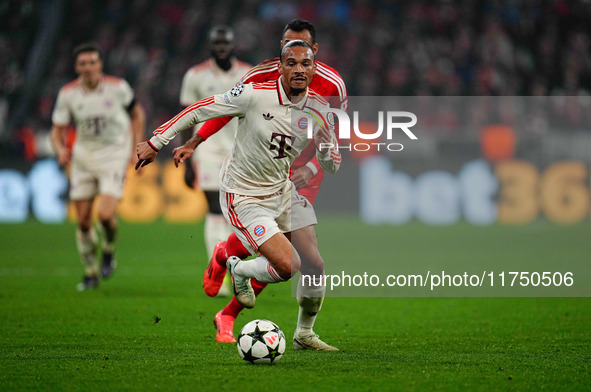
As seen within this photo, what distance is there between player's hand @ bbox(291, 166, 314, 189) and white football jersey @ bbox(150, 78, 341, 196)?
18 cm

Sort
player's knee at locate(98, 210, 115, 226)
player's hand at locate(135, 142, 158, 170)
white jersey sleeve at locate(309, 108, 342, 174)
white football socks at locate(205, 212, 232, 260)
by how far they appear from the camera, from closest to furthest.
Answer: player's hand at locate(135, 142, 158, 170) → white jersey sleeve at locate(309, 108, 342, 174) → white football socks at locate(205, 212, 232, 260) → player's knee at locate(98, 210, 115, 226)

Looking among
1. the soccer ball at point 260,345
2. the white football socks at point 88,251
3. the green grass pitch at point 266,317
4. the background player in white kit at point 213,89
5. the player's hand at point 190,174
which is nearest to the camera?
the green grass pitch at point 266,317

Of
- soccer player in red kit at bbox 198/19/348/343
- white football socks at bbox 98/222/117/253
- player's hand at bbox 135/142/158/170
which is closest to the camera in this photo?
player's hand at bbox 135/142/158/170

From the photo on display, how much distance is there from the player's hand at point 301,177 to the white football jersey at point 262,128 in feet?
0.59

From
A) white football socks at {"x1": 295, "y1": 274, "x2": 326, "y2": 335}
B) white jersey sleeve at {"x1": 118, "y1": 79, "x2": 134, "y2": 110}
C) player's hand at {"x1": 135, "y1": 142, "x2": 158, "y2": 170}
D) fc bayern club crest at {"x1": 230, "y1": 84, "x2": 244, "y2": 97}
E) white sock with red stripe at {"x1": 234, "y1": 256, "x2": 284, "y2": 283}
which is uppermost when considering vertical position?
white jersey sleeve at {"x1": 118, "y1": 79, "x2": 134, "y2": 110}

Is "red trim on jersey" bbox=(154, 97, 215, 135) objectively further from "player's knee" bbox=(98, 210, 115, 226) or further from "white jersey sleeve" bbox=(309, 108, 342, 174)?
"player's knee" bbox=(98, 210, 115, 226)

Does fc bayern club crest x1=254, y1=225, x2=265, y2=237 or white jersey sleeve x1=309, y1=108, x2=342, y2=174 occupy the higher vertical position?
white jersey sleeve x1=309, y1=108, x2=342, y2=174

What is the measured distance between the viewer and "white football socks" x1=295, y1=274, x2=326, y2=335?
602cm

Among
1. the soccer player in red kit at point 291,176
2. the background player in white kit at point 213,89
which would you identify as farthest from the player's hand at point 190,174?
the soccer player in red kit at point 291,176

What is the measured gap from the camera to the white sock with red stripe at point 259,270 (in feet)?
18.9

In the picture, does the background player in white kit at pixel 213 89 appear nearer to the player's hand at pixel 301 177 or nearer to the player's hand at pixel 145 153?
the player's hand at pixel 301 177

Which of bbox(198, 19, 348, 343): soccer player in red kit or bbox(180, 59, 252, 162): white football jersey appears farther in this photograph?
bbox(180, 59, 252, 162): white football jersey

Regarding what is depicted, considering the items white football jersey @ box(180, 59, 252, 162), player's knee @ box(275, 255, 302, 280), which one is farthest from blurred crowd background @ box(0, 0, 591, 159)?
player's knee @ box(275, 255, 302, 280)

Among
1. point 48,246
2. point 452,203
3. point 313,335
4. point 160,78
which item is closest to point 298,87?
point 313,335
